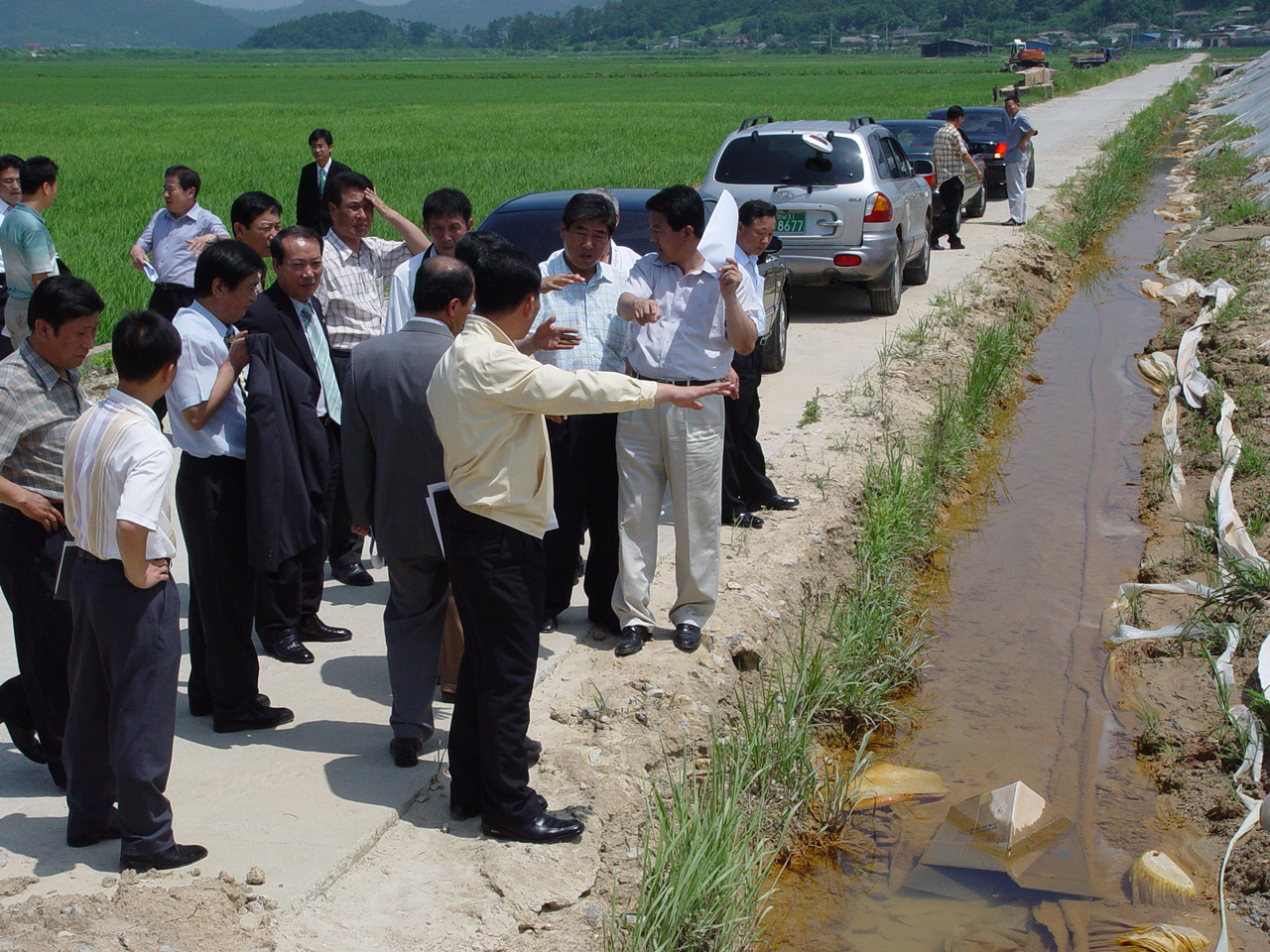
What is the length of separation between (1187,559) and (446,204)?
449 centimetres

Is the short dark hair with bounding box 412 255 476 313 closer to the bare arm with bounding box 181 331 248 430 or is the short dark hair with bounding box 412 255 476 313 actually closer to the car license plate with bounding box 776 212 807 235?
the bare arm with bounding box 181 331 248 430

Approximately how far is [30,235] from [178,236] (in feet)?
3.05

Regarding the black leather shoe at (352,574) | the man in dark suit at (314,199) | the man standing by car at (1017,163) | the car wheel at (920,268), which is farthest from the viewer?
the man standing by car at (1017,163)

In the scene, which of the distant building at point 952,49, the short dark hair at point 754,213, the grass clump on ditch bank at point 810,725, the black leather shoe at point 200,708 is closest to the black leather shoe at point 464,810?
the grass clump on ditch bank at point 810,725

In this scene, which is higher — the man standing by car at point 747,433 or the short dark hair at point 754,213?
the short dark hair at point 754,213

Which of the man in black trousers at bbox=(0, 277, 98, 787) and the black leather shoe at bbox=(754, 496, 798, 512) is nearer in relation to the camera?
the man in black trousers at bbox=(0, 277, 98, 787)

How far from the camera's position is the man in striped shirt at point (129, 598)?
3496mm

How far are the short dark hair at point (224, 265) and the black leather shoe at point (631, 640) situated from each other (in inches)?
84.1

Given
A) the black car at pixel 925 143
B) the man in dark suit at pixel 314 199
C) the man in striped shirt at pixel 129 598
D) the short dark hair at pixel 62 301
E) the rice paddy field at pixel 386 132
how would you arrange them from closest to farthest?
the man in striped shirt at pixel 129 598, the short dark hair at pixel 62 301, the man in dark suit at pixel 314 199, the black car at pixel 925 143, the rice paddy field at pixel 386 132

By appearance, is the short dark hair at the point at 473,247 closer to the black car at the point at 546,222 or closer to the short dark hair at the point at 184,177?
the black car at the point at 546,222

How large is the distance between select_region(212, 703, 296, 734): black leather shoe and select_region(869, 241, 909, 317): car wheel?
8.88 meters

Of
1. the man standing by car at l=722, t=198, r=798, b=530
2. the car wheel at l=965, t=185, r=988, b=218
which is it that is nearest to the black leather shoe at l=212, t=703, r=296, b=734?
the man standing by car at l=722, t=198, r=798, b=530

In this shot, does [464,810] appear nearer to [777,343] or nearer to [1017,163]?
[777,343]

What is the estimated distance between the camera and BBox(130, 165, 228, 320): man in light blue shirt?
731cm
